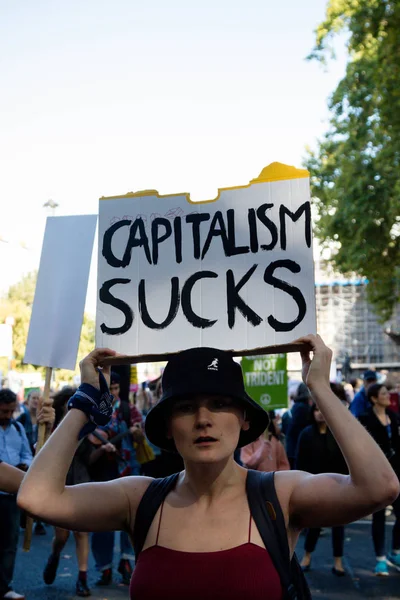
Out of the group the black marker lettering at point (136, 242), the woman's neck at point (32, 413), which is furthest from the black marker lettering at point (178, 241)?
the woman's neck at point (32, 413)

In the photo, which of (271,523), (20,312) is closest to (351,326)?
(20,312)

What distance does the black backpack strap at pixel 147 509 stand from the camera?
2.62 m

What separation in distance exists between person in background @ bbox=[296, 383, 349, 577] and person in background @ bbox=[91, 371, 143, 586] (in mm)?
1809

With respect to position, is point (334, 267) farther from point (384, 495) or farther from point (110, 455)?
point (384, 495)

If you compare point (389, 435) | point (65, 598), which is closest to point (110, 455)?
point (65, 598)

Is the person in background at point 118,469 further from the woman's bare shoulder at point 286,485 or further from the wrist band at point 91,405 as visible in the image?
A: the woman's bare shoulder at point 286,485

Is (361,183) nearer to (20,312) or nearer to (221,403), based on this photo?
(221,403)

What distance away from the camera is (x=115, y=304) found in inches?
122

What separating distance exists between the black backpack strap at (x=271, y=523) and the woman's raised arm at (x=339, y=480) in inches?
1.7

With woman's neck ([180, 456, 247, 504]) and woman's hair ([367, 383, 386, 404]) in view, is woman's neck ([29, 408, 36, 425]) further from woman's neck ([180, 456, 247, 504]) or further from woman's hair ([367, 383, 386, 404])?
woman's neck ([180, 456, 247, 504])

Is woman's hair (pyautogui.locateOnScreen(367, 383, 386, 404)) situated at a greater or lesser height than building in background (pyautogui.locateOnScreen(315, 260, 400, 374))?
lesser

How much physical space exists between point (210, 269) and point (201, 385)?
25.2 inches

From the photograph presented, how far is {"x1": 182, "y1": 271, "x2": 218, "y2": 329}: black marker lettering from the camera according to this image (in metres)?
3.06

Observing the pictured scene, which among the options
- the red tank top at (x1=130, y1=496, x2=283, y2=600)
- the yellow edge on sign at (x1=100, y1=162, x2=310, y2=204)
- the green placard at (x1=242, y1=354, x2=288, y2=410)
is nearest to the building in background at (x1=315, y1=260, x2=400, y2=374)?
the green placard at (x1=242, y1=354, x2=288, y2=410)
